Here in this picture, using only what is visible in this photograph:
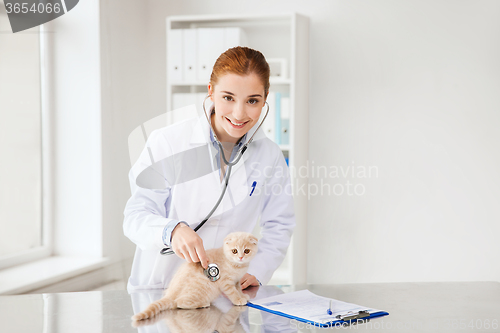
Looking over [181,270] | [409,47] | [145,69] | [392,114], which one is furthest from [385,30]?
[181,270]

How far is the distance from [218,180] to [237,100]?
9.5 inches

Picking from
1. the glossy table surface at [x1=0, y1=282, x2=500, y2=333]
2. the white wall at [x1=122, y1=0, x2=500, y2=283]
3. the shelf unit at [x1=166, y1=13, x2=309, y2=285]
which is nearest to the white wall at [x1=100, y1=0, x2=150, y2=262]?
the shelf unit at [x1=166, y1=13, x2=309, y2=285]

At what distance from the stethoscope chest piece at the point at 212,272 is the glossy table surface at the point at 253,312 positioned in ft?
0.22

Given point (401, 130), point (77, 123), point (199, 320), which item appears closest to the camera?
point (199, 320)

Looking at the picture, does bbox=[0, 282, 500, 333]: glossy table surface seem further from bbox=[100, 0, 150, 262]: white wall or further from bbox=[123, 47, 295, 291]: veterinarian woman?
bbox=[100, 0, 150, 262]: white wall

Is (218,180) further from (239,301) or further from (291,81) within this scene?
(291,81)

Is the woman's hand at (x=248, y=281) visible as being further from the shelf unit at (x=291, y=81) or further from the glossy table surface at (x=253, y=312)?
the shelf unit at (x=291, y=81)

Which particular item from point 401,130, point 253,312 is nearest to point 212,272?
point 253,312

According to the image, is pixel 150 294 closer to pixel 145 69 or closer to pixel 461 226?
pixel 145 69

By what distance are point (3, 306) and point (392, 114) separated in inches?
89.1

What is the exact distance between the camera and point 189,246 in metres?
0.95

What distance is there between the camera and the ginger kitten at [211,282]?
93 cm

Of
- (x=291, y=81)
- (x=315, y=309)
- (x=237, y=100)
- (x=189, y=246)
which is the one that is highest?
(x=291, y=81)

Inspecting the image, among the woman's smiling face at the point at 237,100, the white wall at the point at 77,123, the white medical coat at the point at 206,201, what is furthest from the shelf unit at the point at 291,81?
the woman's smiling face at the point at 237,100
